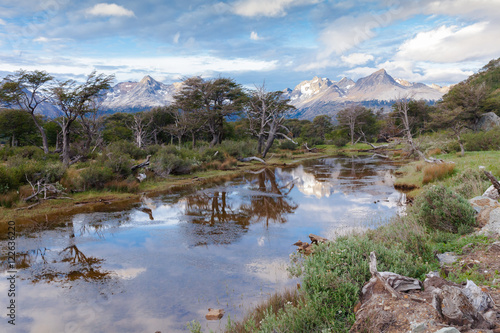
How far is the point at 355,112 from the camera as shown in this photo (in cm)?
6131

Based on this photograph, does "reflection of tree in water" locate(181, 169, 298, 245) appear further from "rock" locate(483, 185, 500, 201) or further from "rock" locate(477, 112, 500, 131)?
"rock" locate(477, 112, 500, 131)

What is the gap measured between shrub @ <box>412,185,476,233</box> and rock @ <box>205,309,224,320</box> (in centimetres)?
514

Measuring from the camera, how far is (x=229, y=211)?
480 inches

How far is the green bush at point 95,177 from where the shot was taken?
14000 millimetres

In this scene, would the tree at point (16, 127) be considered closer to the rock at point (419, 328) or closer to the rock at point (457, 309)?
the rock at point (419, 328)

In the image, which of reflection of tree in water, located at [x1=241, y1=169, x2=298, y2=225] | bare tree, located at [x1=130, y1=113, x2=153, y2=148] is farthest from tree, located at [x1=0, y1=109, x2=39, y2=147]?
reflection of tree in water, located at [x1=241, y1=169, x2=298, y2=225]

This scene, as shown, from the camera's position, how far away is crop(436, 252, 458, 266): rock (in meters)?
5.06

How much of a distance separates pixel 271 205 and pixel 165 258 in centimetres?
638

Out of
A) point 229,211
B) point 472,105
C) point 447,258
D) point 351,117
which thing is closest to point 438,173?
point 229,211

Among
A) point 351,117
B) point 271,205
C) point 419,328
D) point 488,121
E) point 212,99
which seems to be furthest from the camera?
point 351,117

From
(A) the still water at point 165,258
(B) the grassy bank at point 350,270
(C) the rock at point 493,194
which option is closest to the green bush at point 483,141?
(A) the still water at point 165,258

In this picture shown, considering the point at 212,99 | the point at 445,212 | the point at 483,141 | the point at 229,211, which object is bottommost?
the point at 229,211

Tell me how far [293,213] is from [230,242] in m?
3.88

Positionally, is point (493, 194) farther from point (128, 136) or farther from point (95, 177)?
point (128, 136)
